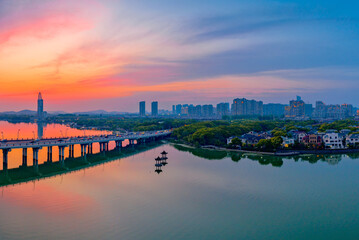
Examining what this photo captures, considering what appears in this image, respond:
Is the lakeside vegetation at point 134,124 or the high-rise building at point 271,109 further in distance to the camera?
the high-rise building at point 271,109

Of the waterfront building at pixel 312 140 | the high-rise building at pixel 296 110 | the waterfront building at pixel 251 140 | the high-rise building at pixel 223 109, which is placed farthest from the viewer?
the high-rise building at pixel 223 109

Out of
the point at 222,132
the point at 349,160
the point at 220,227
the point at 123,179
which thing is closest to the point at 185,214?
the point at 220,227

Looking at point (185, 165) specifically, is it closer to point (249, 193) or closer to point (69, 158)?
point (249, 193)

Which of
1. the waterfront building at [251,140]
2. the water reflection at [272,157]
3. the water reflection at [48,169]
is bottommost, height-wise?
Result: the water reflection at [48,169]

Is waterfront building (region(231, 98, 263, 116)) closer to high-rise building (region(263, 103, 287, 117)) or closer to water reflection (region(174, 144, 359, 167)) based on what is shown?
high-rise building (region(263, 103, 287, 117))

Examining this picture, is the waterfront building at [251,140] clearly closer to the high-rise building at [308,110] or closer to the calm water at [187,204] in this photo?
the calm water at [187,204]

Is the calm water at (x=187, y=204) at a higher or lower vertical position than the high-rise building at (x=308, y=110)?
lower

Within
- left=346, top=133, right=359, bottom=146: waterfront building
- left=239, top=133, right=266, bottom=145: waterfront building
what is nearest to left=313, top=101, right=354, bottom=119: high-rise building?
left=346, top=133, right=359, bottom=146: waterfront building

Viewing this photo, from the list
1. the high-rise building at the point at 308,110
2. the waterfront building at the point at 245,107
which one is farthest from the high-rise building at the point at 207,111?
the high-rise building at the point at 308,110
